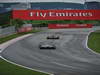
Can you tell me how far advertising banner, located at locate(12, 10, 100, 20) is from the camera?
11162 cm

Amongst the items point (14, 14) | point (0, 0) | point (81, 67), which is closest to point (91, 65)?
point (81, 67)

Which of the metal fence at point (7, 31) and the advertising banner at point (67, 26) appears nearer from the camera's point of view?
the metal fence at point (7, 31)

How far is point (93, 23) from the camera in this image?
116 meters

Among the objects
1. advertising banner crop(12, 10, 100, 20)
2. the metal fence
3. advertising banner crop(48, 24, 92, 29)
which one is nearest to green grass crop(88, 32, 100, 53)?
the metal fence

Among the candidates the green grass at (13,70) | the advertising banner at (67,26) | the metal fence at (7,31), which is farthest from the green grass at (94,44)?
the advertising banner at (67,26)

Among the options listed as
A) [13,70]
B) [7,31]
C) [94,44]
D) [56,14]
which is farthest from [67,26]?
[13,70]

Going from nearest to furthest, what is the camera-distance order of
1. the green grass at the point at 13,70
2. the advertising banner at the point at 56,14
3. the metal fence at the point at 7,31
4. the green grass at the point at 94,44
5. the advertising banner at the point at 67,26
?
the green grass at the point at 13,70 < the green grass at the point at 94,44 < the metal fence at the point at 7,31 < the advertising banner at the point at 67,26 < the advertising banner at the point at 56,14

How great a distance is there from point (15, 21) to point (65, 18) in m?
30.6

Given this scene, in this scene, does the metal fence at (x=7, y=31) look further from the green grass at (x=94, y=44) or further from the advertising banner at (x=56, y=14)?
the advertising banner at (x=56, y=14)

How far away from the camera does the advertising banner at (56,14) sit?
111625 mm

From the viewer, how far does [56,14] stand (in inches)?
4469

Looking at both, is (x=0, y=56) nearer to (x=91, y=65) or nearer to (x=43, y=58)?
(x=43, y=58)

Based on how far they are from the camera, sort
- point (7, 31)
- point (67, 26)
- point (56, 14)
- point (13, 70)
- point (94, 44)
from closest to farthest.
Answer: point (13, 70) → point (94, 44) → point (7, 31) → point (67, 26) → point (56, 14)

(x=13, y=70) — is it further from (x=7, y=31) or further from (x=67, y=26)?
(x=67, y=26)
